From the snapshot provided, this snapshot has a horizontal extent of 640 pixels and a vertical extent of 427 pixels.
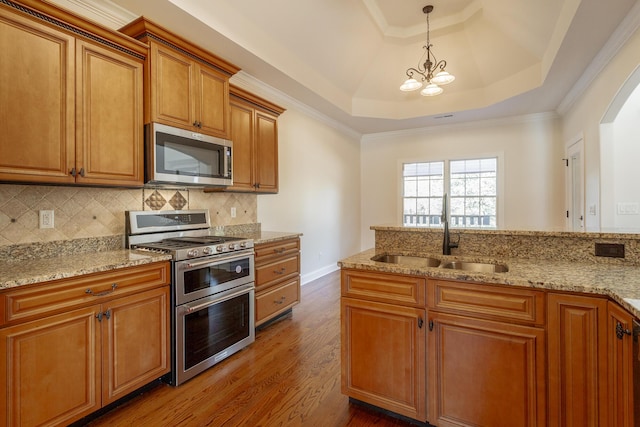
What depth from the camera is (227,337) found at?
8.29 feet

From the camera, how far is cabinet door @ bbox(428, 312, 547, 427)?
4.75 ft

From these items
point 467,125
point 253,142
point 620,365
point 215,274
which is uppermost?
point 467,125

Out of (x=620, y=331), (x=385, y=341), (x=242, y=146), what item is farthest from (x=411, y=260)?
(x=242, y=146)

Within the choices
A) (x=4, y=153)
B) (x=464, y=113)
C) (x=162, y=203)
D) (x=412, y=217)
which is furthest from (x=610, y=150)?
(x=4, y=153)

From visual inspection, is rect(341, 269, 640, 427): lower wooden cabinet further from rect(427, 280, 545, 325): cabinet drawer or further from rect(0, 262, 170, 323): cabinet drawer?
rect(0, 262, 170, 323): cabinet drawer

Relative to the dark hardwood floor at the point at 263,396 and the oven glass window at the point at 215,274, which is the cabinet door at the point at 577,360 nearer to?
the dark hardwood floor at the point at 263,396

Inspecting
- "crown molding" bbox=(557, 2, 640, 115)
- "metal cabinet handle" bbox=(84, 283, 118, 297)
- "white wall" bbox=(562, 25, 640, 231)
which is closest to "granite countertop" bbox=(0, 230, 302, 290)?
"metal cabinet handle" bbox=(84, 283, 118, 297)

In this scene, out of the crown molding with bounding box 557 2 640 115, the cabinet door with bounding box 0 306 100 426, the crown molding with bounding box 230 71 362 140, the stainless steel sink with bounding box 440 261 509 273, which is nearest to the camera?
the cabinet door with bounding box 0 306 100 426

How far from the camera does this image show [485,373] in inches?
60.9

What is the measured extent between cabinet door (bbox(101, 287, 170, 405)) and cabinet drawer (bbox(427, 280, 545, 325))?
5.70ft

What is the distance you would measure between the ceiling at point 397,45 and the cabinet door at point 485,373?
253cm

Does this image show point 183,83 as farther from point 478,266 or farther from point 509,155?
point 509,155

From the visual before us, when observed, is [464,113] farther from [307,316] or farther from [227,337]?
[227,337]

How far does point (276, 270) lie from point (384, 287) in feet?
5.28
